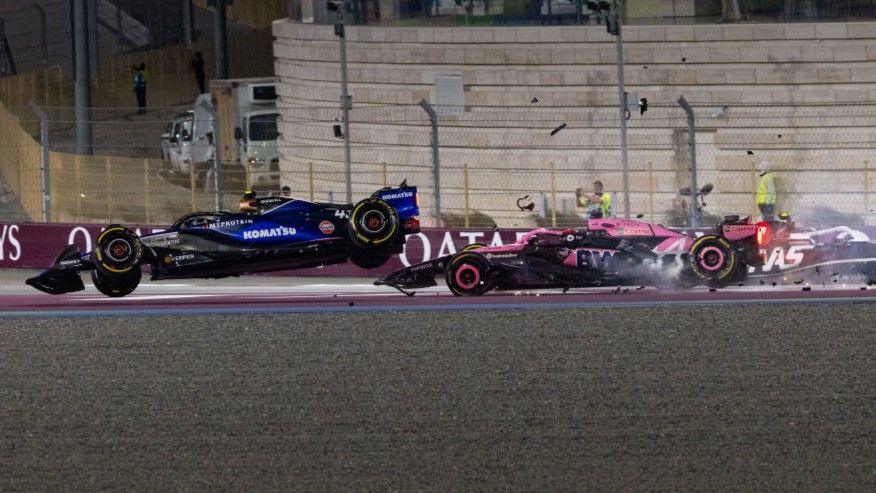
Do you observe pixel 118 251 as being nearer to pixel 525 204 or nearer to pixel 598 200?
pixel 598 200

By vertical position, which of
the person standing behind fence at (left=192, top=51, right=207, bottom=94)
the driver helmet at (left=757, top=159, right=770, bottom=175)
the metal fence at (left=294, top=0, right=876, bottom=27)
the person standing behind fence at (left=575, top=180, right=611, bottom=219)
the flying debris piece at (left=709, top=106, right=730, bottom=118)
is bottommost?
the person standing behind fence at (left=575, top=180, right=611, bottom=219)

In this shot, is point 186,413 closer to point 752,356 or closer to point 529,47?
point 752,356

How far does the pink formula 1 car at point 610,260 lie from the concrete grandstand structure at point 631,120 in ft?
23.4

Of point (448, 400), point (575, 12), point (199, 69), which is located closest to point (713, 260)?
point (448, 400)

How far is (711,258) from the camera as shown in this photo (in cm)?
1933

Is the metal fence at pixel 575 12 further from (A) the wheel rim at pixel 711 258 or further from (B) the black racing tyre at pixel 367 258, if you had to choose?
(A) the wheel rim at pixel 711 258

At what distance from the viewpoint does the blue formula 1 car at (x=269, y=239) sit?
798 inches

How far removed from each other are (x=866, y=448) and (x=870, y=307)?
561cm

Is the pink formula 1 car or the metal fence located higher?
the metal fence

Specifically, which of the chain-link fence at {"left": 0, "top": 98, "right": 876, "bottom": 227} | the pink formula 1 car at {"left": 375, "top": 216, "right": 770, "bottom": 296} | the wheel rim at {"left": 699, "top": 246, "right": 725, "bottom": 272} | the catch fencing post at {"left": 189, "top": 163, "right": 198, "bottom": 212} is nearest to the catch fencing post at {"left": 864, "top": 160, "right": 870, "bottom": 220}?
the chain-link fence at {"left": 0, "top": 98, "right": 876, "bottom": 227}

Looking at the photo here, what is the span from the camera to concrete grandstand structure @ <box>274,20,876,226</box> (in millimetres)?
27719

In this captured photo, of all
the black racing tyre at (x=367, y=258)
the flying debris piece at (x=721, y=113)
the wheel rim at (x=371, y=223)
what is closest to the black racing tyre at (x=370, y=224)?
the wheel rim at (x=371, y=223)

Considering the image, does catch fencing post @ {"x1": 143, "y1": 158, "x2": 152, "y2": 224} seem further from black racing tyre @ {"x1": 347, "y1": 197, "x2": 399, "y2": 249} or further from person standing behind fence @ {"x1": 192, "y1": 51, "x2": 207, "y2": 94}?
person standing behind fence @ {"x1": 192, "y1": 51, "x2": 207, "y2": 94}

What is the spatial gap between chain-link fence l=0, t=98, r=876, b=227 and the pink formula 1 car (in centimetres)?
629
